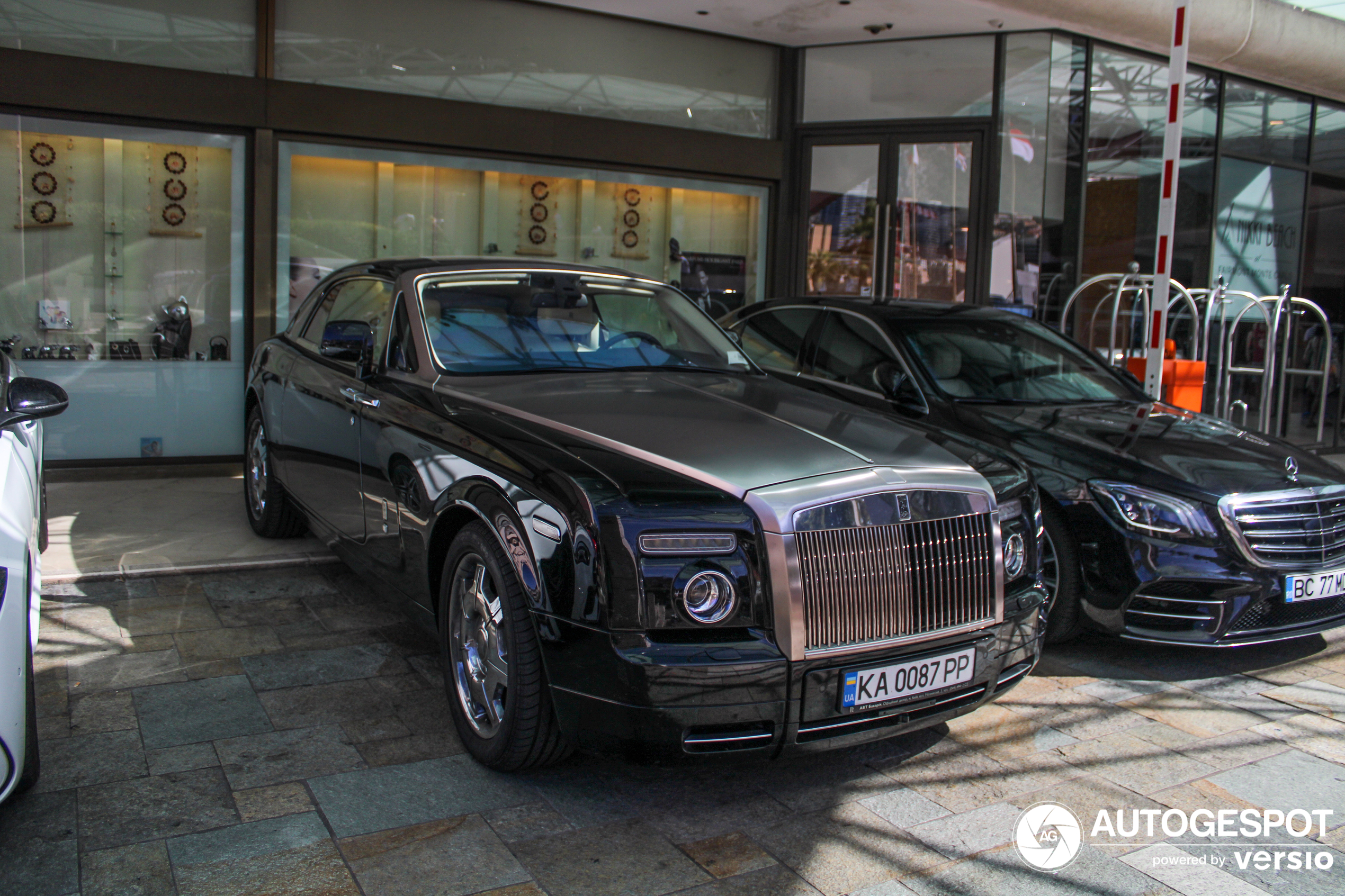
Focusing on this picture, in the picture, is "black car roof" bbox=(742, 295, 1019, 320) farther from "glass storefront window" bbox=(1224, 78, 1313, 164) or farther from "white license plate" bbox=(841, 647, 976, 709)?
"glass storefront window" bbox=(1224, 78, 1313, 164)

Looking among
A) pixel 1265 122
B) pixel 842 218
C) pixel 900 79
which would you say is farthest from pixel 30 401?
pixel 1265 122

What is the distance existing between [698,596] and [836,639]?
1.39 ft

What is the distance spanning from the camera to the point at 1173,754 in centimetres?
374

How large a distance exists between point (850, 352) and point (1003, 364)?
0.83 m

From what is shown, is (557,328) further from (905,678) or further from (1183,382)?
(1183,382)

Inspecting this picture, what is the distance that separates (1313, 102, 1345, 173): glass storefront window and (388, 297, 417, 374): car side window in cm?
1210

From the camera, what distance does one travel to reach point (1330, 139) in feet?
41.3

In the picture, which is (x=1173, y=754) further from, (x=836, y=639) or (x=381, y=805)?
(x=381, y=805)

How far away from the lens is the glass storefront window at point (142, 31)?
7551mm

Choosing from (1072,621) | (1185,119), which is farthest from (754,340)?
(1185,119)

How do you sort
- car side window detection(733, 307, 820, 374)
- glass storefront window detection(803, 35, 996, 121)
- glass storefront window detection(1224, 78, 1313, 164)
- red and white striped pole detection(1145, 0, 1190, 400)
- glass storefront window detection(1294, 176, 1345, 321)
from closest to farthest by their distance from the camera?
1. car side window detection(733, 307, 820, 374)
2. red and white striped pole detection(1145, 0, 1190, 400)
3. glass storefront window detection(803, 35, 996, 121)
4. glass storefront window detection(1224, 78, 1313, 164)
5. glass storefront window detection(1294, 176, 1345, 321)

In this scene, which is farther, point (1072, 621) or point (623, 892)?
point (1072, 621)

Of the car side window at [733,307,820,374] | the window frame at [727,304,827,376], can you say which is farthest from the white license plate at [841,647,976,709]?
the car side window at [733,307,820,374]

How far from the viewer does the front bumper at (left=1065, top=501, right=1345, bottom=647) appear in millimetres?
4465
